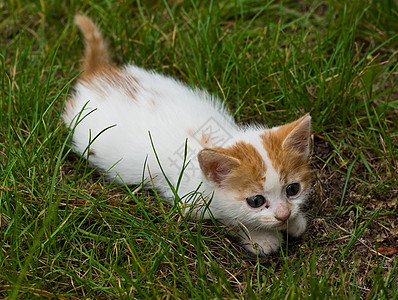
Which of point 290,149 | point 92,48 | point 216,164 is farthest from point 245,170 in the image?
point 92,48

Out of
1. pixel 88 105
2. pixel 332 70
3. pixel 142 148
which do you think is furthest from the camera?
pixel 332 70

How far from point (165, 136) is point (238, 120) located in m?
0.70

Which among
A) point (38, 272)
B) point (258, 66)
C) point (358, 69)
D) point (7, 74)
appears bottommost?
point (358, 69)

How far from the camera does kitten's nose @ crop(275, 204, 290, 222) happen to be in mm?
2862

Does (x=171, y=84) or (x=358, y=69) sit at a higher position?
(x=171, y=84)

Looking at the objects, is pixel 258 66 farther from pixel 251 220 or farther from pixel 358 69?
pixel 251 220

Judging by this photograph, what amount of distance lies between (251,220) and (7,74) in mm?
2126

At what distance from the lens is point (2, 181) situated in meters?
3.08

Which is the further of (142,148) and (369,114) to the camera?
(369,114)

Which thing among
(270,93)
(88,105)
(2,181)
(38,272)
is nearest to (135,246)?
(38,272)

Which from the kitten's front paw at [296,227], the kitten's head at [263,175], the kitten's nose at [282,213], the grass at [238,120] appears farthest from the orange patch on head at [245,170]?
the kitten's front paw at [296,227]

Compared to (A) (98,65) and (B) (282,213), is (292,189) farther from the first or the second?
(A) (98,65)

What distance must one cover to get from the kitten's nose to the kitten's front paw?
0.97ft

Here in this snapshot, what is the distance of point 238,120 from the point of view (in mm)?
3801
